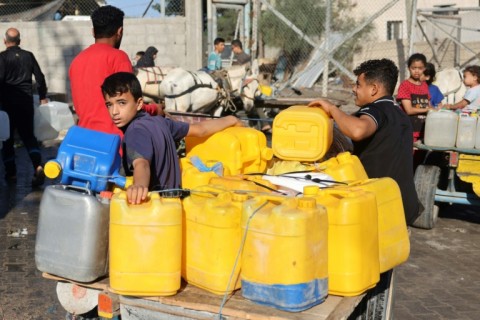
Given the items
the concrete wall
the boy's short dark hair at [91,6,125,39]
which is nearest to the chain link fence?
the concrete wall

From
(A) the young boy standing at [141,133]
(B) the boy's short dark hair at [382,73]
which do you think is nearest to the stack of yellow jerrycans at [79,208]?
(A) the young boy standing at [141,133]

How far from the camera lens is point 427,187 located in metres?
8.28

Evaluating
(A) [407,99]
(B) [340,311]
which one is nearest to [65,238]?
(B) [340,311]

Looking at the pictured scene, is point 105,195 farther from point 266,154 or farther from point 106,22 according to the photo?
point 106,22

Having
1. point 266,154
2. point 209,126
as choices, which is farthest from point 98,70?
point 266,154

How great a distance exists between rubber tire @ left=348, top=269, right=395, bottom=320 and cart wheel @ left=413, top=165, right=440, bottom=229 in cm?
395

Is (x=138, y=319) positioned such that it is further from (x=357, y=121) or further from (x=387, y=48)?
(x=387, y=48)

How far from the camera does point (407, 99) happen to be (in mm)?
8812

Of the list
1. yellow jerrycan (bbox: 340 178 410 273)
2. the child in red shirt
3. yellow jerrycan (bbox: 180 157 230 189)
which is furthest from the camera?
the child in red shirt

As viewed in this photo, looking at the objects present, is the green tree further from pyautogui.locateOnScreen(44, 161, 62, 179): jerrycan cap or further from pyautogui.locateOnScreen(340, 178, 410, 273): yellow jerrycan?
pyautogui.locateOnScreen(44, 161, 62, 179): jerrycan cap

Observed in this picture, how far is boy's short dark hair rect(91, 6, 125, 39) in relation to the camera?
4.67 m

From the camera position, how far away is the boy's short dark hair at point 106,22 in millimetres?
4672

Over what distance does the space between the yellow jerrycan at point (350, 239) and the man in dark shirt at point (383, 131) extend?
1067 mm

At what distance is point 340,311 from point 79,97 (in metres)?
2.38
